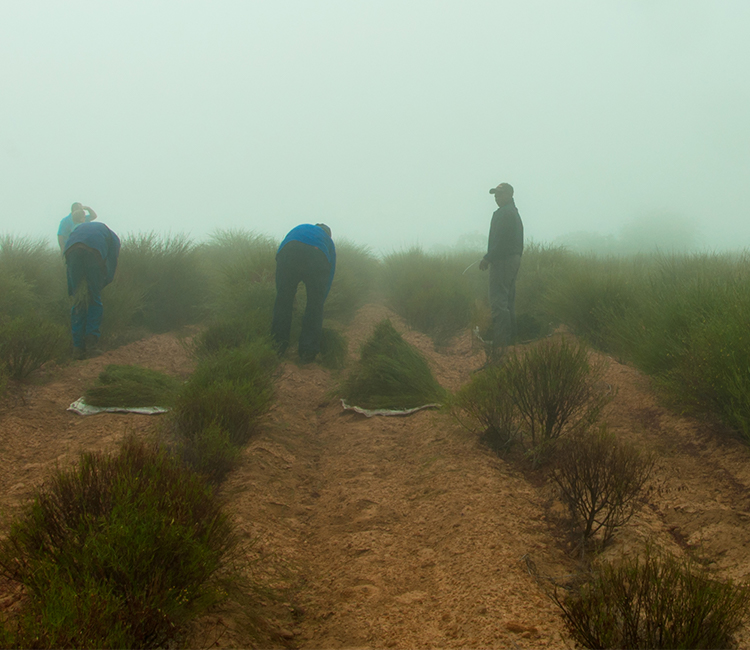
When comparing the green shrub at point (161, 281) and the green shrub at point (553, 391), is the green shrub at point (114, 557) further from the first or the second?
the green shrub at point (161, 281)

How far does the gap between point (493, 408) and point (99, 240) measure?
5102 millimetres

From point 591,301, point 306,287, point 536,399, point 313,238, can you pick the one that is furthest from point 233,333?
point 591,301

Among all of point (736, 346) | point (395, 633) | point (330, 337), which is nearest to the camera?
point (395, 633)

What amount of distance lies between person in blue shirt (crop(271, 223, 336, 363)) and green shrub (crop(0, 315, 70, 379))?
7.78 ft

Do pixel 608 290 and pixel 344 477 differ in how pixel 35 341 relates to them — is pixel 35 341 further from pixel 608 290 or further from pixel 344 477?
pixel 608 290

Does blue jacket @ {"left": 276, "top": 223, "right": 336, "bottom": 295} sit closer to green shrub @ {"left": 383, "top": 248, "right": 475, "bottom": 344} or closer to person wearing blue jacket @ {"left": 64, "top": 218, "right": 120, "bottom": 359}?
person wearing blue jacket @ {"left": 64, "top": 218, "right": 120, "bottom": 359}

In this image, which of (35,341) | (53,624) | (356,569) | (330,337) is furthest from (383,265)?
(53,624)

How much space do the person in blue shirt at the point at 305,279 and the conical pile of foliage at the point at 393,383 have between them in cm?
135

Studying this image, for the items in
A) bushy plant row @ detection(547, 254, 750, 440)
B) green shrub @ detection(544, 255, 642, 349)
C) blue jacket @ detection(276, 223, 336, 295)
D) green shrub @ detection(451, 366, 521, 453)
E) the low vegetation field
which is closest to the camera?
the low vegetation field

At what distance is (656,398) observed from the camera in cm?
465

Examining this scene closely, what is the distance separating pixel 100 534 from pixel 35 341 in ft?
15.4

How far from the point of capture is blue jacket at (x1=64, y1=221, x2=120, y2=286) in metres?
6.46

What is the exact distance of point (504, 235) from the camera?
6844mm

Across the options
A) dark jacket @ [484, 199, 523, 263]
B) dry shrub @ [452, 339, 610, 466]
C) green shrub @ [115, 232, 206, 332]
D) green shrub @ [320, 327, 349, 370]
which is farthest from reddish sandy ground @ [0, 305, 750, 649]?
green shrub @ [115, 232, 206, 332]
